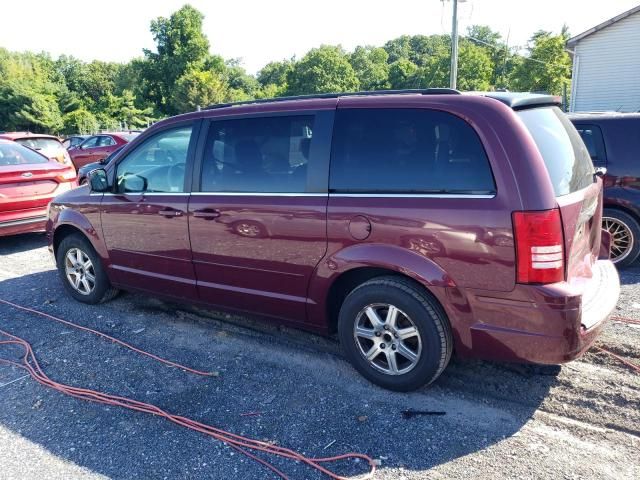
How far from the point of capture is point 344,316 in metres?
3.27

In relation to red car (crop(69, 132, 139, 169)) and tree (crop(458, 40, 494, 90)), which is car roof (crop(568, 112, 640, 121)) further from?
tree (crop(458, 40, 494, 90))

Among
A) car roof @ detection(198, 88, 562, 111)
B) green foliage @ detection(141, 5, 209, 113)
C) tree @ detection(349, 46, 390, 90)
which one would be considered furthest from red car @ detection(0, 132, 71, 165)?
tree @ detection(349, 46, 390, 90)

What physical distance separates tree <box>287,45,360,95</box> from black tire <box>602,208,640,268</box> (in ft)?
213

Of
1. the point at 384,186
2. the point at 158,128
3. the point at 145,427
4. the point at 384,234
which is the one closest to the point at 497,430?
the point at 384,234

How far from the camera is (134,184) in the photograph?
14.0ft

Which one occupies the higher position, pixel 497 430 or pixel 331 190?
pixel 331 190

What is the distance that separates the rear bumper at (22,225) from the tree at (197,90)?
5038cm

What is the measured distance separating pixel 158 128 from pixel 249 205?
1325 mm

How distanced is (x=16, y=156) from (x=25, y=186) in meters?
0.69

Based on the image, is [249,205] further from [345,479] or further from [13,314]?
[13,314]

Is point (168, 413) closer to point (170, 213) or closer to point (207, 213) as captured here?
point (207, 213)

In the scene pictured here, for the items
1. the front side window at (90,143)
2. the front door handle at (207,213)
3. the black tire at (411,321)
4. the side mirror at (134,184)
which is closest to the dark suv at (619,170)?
the black tire at (411,321)

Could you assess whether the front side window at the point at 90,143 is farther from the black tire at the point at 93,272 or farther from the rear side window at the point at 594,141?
the rear side window at the point at 594,141

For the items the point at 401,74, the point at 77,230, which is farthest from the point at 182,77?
the point at 77,230
